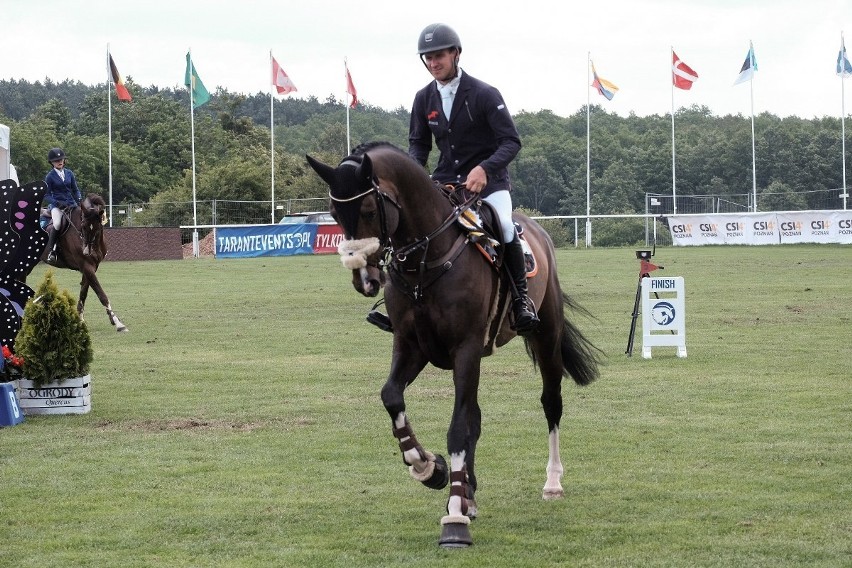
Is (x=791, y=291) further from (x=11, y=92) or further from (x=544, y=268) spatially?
(x=11, y=92)

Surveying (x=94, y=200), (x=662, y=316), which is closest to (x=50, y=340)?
(x=662, y=316)

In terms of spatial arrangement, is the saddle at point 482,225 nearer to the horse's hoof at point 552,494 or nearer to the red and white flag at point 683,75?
the horse's hoof at point 552,494

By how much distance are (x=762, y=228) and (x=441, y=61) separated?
43.4 m

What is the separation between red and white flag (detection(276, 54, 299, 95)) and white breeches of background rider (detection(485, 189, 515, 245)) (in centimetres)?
4814

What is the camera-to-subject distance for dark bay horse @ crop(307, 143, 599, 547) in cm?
616

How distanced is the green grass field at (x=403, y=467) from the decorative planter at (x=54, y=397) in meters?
0.15

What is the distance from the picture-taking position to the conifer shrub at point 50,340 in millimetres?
10633

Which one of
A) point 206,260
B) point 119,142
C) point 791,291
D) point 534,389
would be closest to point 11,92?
point 119,142

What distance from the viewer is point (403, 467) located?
8391 mm

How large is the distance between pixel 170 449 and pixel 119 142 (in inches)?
2735

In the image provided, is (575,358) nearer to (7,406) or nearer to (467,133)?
(467,133)

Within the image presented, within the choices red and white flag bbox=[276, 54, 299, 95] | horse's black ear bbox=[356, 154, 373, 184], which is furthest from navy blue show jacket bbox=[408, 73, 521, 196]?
red and white flag bbox=[276, 54, 299, 95]

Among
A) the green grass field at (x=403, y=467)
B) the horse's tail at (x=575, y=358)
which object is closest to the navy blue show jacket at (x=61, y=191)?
the green grass field at (x=403, y=467)

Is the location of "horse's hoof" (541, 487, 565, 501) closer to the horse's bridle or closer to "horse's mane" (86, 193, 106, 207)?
the horse's bridle
